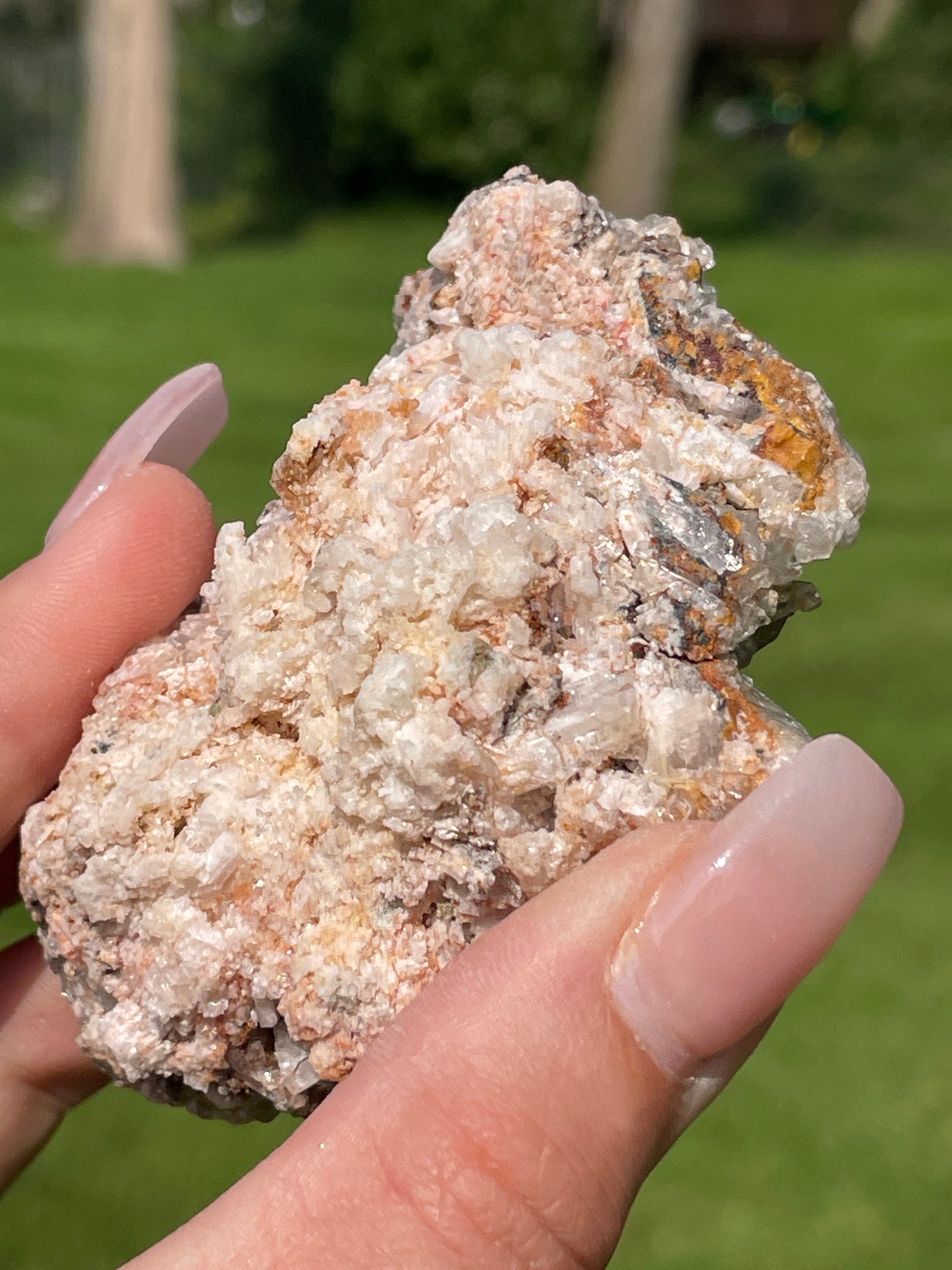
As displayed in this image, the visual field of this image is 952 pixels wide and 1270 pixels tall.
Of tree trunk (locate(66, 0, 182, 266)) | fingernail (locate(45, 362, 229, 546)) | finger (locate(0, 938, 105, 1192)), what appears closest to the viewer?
fingernail (locate(45, 362, 229, 546))

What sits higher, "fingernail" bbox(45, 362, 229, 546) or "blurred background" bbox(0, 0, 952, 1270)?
"fingernail" bbox(45, 362, 229, 546)

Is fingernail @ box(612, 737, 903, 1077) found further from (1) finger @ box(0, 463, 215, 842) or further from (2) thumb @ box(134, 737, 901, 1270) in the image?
(1) finger @ box(0, 463, 215, 842)

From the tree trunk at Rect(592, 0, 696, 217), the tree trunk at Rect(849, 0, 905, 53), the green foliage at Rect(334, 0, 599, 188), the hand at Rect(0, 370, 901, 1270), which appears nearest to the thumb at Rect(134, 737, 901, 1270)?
the hand at Rect(0, 370, 901, 1270)

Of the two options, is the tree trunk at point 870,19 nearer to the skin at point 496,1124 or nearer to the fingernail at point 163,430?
the fingernail at point 163,430

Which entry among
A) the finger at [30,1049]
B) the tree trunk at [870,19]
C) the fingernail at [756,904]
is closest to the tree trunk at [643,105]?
the tree trunk at [870,19]

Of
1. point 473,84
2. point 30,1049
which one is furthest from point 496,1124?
point 473,84

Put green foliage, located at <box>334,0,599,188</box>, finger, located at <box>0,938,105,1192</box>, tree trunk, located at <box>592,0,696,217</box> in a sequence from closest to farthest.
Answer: finger, located at <box>0,938,105,1192</box>, tree trunk, located at <box>592,0,696,217</box>, green foliage, located at <box>334,0,599,188</box>
